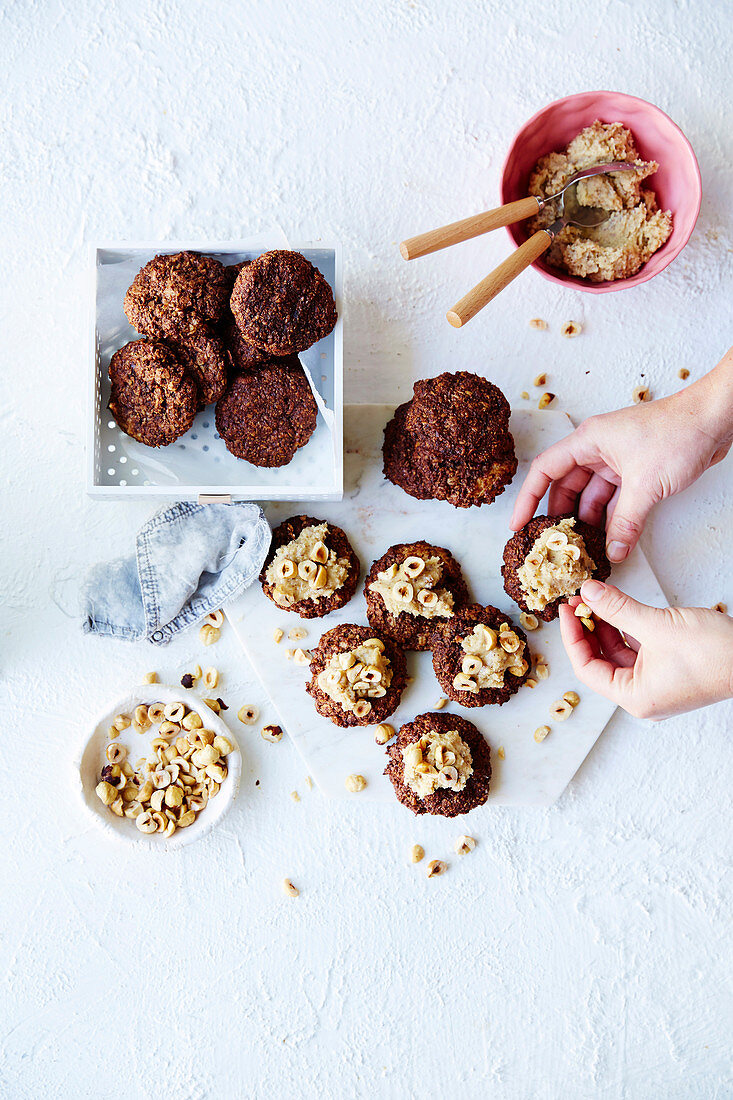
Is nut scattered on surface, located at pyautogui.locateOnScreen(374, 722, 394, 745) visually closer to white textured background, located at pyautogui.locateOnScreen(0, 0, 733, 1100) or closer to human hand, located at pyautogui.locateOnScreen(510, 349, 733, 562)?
white textured background, located at pyautogui.locateOnScreen(0, 0, 733, 1100)

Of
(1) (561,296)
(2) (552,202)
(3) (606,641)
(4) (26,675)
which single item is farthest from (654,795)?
(4) (26,675)

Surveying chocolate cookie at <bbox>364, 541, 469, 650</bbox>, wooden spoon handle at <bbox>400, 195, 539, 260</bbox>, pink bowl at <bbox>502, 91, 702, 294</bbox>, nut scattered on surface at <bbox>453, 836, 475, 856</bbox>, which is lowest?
nut scattered on surface at <bbox>453, 836, 475, 856</bbox>

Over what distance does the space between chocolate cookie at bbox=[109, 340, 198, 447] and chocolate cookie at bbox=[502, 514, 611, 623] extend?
29.8 inches

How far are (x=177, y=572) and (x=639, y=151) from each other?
139 centimetres

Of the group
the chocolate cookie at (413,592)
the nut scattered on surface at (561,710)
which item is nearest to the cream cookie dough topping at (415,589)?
the chocolate cookie at (413,592)

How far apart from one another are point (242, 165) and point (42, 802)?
1538mm

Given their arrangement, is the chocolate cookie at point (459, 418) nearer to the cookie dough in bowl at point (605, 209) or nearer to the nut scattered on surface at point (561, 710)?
the cookie dough in bowl at point (605, 209)

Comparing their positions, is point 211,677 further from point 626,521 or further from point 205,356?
point 626,521

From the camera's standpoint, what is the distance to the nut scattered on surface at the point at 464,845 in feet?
6.07

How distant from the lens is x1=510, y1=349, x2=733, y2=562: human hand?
168 cm

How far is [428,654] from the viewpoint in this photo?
184 cm

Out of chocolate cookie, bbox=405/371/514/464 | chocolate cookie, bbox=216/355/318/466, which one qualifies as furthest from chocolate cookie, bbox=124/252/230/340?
chocolate cookie, bbox=405/371/514/464

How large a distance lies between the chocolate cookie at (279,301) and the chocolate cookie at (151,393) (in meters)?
0.16

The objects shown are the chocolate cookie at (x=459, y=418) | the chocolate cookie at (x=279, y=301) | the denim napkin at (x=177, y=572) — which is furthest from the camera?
the denim napkin at (x=177, y=572)
